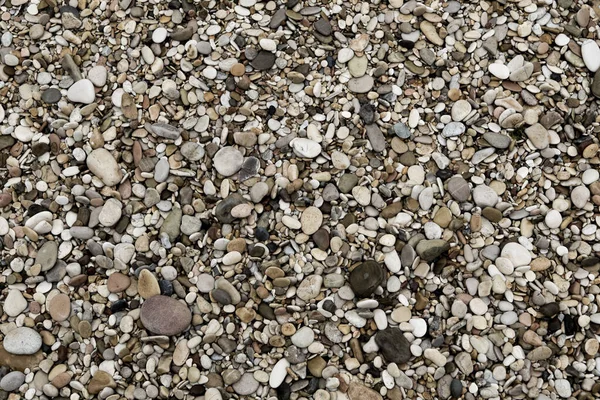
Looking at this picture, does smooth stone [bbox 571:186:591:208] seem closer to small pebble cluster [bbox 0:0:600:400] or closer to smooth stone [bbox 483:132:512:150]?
small pebble cluster [bbox 0:0:600:400]

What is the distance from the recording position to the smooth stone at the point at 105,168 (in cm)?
173

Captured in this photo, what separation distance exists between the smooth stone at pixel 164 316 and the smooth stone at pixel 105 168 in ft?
1.18

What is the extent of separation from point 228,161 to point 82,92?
0.49 m

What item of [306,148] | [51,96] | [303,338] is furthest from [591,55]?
[51,96]

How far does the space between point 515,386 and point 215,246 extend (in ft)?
2.79

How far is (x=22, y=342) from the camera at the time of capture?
160cm

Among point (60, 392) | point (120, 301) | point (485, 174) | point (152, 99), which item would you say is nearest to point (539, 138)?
point (485, 174)

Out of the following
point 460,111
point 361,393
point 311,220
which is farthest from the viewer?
point 460,111

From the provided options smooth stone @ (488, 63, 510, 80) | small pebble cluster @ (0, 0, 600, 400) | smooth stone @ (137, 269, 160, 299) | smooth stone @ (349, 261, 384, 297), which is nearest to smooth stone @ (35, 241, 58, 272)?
small pebble cluster @ (0, 0, 600, 400)

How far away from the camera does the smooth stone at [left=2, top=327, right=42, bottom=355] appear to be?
1.60 metres

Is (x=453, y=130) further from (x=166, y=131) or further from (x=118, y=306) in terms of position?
(x=118, y=306)

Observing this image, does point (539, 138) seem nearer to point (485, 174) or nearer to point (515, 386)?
point (485, 174)

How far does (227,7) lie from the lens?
6.19ft

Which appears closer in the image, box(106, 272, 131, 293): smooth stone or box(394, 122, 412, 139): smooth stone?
box(106, 272, 131, 293): smooth stone
